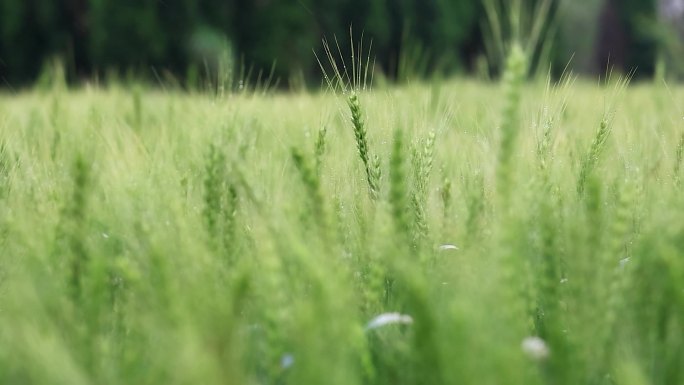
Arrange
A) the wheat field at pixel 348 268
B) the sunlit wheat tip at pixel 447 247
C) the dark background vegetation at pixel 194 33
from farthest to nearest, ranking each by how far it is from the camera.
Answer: the dark background vegetation at pixel 194 33 → the sunlit wheat tip at pixel 447 247 → the wheat field at pixel 348 268

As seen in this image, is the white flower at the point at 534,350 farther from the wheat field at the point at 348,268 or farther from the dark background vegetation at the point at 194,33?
the dark background vegetation at the point at 194,33

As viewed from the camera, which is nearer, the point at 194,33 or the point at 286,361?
the point at 286,361

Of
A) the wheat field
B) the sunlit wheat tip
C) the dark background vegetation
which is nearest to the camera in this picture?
the wheat field

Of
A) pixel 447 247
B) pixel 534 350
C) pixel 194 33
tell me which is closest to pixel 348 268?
pixel 447 247

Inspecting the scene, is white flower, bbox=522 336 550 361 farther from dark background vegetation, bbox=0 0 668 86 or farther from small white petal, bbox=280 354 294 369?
dark background vegetation, bbox=0 0 668 86

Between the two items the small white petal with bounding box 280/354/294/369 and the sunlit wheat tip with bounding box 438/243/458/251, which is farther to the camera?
the sunlit wheat tip with bounding box 438/243/458/251

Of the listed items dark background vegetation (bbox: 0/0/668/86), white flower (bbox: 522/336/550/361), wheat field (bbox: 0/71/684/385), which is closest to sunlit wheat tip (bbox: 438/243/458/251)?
wheat field (bbox: 0/71/684/385)

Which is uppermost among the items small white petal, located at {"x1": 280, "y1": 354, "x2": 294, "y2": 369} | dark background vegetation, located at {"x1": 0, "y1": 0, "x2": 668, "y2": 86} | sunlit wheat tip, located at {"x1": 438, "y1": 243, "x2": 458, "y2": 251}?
sunlit wheat tip, located at {"x1": 438, "y1": 243, "x2": 458, "y2": 251}

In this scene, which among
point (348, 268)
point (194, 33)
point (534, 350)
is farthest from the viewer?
point (194, 33)

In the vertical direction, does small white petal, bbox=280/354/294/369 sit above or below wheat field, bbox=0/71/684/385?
below

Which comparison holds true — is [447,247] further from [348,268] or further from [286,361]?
[286,361]

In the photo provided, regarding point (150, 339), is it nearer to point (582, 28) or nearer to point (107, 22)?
point (107, 22)

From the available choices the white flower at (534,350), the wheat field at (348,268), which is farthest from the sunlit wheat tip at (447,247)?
the white flower at (534,350)

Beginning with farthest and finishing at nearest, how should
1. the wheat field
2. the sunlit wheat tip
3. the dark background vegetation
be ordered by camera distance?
the dark background vegetation → the sunlit wheat tip → the wheat field
